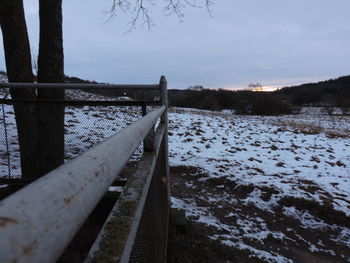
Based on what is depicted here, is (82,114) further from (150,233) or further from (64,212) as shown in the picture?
(64,212)

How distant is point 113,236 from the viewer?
2.53 feet

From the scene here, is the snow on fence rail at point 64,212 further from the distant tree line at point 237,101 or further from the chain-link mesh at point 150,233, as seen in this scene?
the distant tree line at point 237,101

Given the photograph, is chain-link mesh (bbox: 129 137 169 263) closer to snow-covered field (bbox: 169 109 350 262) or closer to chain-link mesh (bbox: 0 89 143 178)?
chain-link mesh (bbox: 0 89 143 178)

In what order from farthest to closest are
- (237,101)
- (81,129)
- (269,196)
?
(237,101), (269,196), (81,129)

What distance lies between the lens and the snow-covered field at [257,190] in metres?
3.78

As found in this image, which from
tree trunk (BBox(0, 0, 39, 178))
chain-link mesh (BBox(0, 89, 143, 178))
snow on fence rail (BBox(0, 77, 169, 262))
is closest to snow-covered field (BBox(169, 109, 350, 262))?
chain-link mesh (BBox(0, 89, 143, 178))

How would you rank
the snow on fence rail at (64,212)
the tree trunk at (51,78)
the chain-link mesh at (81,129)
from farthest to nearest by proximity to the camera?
the tree trunk at (51,78)
the chain-link mesh at (81,129)
the snow on fence rail at (64,212)

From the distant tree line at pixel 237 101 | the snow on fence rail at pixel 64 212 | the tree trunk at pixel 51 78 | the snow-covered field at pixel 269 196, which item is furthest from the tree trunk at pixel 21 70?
the distant tree line at pixel 237 101

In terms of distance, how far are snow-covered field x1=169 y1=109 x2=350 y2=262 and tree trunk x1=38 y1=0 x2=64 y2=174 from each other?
7.60 ft

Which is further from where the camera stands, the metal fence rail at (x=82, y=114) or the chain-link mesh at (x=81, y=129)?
the chain-link mesh at (x=81, y=129)

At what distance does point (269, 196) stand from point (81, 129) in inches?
151

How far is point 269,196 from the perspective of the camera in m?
5.71

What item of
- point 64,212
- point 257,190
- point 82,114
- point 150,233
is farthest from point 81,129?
point 257,190

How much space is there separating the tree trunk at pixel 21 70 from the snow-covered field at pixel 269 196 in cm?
251
